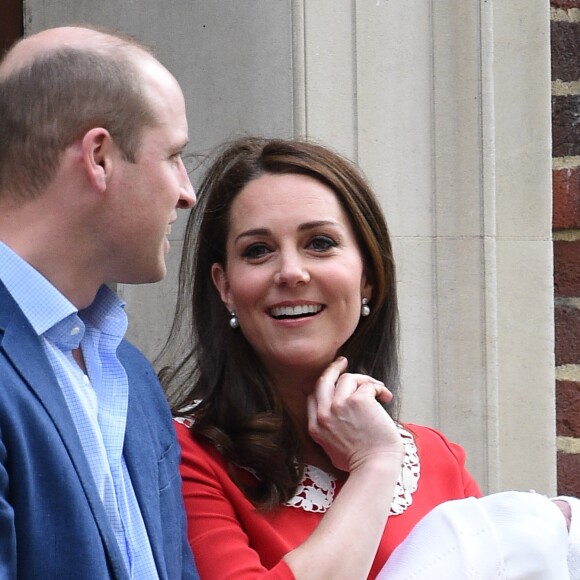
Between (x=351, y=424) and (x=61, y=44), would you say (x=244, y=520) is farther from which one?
(x=61, y=44)

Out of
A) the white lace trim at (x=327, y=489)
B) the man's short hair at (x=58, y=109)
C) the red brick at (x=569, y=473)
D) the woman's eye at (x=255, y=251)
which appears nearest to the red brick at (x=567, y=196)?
the red brick at (x=569, y=473)

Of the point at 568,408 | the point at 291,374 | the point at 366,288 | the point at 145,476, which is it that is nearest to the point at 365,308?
the point at 366,288

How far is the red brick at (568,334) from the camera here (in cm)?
288

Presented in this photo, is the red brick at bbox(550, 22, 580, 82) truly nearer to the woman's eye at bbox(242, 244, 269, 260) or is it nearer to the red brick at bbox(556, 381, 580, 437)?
the red brick at bbox(556, 381, 580, 437)

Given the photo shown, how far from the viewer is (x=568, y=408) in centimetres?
291

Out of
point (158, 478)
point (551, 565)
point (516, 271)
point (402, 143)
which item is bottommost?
point (551, 565)

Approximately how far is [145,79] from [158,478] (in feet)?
1.91

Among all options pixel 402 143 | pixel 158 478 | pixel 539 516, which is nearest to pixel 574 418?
pixel 402 143

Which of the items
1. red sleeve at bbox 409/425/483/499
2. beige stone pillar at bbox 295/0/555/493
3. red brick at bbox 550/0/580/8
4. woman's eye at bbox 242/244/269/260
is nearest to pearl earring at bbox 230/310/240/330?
woman's eye at bbox 242/244/269/260

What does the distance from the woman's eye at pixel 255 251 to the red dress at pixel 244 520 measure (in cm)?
33

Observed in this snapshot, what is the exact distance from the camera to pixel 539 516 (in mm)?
1927

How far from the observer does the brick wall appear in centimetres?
285

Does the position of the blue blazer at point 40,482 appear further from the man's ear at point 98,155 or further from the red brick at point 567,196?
the red brick at point 567,196

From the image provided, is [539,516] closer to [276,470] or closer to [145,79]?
[276,470]
